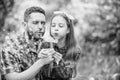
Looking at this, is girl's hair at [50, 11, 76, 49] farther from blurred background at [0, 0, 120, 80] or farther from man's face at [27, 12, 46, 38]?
blurred background at [0, 0, 120, 80]

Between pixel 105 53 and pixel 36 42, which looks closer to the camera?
pixel 36 42

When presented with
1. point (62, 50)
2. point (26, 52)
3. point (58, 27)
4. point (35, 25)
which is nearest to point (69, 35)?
point (62, 50)

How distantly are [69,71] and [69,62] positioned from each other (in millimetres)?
231

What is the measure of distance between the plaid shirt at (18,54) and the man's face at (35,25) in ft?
0.31

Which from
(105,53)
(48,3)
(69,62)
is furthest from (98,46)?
(69,62)

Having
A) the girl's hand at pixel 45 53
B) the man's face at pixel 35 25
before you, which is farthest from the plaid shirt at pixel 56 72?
the girl's hand at pixel 45 53

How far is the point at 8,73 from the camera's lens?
3391 mm

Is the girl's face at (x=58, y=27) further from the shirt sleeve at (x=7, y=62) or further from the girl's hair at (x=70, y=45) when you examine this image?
the shirt sleeve at (x=7, y=62)

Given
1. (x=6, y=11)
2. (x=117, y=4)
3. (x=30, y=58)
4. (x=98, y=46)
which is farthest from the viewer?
(x=98, y=46)

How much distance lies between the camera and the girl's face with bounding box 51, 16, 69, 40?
4207 mm

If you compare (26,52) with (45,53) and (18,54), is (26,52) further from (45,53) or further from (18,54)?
(45,53)

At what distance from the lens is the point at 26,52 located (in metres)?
3.69

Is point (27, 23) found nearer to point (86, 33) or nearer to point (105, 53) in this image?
point (105, 53)

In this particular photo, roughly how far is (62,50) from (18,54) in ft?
3.37
